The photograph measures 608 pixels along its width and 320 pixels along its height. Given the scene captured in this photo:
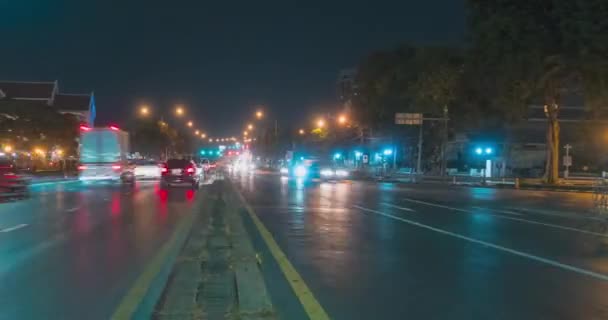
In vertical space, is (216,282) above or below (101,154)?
below

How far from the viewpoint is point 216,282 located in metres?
9.95

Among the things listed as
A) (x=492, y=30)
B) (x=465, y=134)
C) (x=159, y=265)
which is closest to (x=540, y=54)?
(x=492, y=30)

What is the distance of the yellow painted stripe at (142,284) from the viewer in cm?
819

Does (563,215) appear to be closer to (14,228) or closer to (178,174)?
(14,228)

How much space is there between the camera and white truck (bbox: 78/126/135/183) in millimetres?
40906

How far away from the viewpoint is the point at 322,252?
13.4 meters

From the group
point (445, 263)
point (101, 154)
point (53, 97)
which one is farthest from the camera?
point (53, 97)

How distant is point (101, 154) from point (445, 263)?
106 feet

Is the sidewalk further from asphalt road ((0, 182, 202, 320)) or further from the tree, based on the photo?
the tree

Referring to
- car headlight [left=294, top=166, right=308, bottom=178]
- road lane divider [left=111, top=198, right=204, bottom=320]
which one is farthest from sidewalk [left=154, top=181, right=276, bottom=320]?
car headlight [left=294, top=166, right=308, bottom=178]

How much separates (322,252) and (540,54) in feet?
79.2

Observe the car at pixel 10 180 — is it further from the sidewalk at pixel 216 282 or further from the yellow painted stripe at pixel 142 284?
the sidewalk at pixel 216 282

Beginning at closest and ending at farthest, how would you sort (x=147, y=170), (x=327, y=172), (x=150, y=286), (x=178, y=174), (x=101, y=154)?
1. (x=150, y=286)
2. (x=178, y=174)
3. (x=101, y=154)
4. (x=147, y=170)
5. (x=327, y=172)

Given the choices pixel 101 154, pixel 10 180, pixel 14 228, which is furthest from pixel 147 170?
pixel 14 228
